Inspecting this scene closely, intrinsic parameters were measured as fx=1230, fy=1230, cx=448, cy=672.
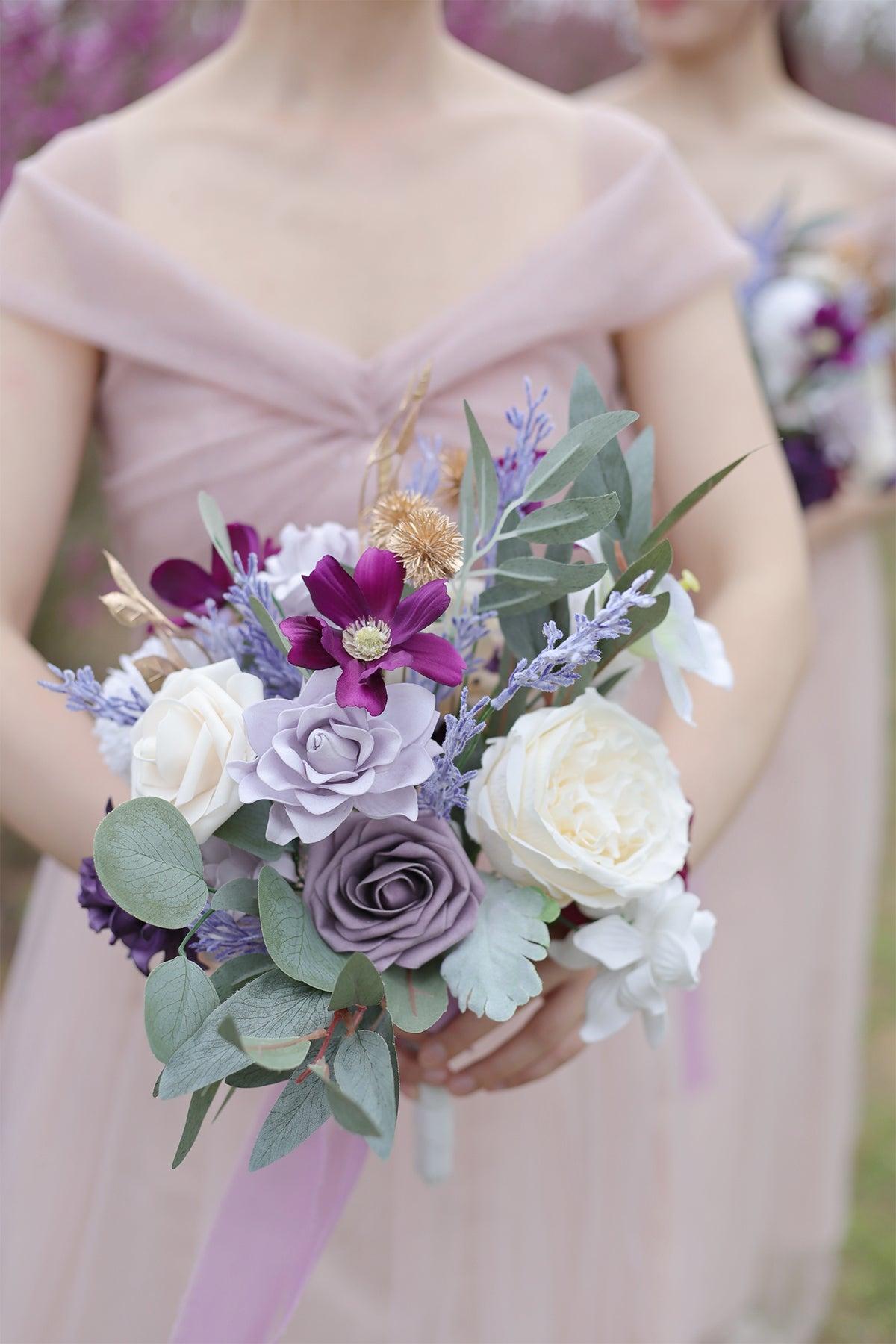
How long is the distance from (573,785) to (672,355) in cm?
71

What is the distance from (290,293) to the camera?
144 centimetres

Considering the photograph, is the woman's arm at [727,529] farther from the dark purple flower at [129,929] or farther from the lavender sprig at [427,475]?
the dark purple flower at [129,929]

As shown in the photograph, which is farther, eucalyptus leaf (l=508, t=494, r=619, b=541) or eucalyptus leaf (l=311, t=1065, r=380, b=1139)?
eucalyptus leaf (l=508, t=494, r=619, b=541)

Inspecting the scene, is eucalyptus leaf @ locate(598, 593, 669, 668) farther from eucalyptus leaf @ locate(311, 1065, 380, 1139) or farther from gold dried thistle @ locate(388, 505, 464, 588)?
eucalyptus leaf @ locate(311, 1065, 380, 1139)

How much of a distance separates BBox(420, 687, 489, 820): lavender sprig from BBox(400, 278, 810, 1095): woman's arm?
15.8 inches

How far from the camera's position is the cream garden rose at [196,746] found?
2.89ft

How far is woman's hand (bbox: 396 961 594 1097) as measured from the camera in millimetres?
1201

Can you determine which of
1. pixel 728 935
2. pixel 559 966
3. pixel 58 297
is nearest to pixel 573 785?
pixel 559 966

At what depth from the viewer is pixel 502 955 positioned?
3.00ft

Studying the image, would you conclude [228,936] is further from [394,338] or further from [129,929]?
[394,338]

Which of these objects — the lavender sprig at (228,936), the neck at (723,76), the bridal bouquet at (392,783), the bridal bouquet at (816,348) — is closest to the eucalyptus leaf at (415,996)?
the bridal bouquet at (392,783)

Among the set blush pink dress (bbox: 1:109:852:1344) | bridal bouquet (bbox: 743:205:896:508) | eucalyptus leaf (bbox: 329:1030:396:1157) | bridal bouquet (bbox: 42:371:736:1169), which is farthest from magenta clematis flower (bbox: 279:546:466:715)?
bridal bouquet (bbox: 743:205:896:508)

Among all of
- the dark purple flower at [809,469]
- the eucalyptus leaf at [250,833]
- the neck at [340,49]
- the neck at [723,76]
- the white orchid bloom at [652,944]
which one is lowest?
the dark purple flower at [809,469]

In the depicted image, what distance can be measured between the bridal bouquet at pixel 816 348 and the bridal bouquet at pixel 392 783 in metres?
1.49
